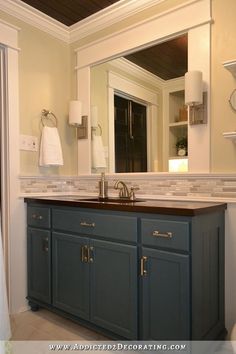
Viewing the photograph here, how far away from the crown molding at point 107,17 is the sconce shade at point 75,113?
0.65 meters

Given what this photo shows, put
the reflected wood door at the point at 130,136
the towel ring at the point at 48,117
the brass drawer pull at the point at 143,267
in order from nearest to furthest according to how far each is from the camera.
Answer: the brass drawer pull at the point at 143,267
the reflected wood door at the point at 130,136
the towel ring at the point at 48,117

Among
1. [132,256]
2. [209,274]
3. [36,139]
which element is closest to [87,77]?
[36,139]

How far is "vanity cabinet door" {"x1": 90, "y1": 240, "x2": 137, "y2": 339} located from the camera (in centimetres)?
167

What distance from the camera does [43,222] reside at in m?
2.22

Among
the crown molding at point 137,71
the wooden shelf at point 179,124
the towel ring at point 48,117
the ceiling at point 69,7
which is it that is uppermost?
the ceiling at point 69,7

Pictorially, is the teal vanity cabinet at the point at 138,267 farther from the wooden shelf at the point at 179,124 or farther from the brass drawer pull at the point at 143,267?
the wooden shelf at the point at 179,124

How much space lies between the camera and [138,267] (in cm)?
164

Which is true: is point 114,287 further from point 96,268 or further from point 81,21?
point 81,21

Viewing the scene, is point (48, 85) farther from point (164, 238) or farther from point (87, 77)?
point (164, 238)

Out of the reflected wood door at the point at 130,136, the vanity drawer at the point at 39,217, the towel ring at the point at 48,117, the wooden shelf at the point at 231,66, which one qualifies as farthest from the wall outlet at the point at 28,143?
the wooden shelf at the point at 231,66

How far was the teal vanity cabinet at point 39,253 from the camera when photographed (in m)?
2.18

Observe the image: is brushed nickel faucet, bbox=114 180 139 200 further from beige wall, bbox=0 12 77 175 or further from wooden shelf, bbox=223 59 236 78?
wooden shelf, bbox=223 59 236 78

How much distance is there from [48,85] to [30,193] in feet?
3.28

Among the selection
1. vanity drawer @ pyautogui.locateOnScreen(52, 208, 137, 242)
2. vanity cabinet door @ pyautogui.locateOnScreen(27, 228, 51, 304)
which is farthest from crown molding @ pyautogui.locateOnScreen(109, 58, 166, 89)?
vanity cabinet door @ pyautogui.locateOnScreen(27, 228, 51, 304)
